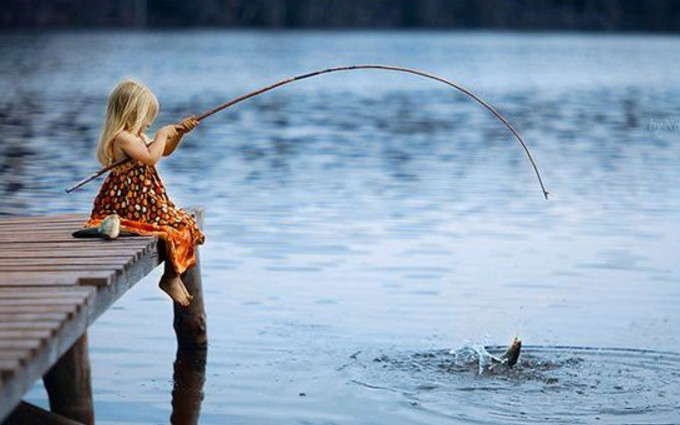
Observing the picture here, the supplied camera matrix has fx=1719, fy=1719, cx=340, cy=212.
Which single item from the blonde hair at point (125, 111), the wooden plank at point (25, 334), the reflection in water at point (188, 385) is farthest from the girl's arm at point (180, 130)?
the wooden plank at point (25, 334)

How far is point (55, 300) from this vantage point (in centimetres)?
615

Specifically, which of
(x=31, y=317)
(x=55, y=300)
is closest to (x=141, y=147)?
(x=55, y=300)

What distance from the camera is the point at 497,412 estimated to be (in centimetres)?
789

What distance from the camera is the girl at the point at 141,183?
26.5 ft

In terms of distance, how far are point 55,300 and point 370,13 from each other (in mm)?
125601

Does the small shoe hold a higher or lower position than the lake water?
higher

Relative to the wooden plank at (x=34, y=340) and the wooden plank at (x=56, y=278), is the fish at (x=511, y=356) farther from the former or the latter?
the wooden plank at (x=34, y=340)

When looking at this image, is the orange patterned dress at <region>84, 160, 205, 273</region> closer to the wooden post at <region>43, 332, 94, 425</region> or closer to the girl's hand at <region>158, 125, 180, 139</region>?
the girl's hand at <region>158, 125, 180, 139</region>

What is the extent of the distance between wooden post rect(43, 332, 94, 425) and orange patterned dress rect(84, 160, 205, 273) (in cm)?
93

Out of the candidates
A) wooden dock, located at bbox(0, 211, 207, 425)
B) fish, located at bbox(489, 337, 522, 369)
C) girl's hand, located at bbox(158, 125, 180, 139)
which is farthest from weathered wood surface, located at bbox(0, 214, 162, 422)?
fish, located at bbox(489, 337, 522, 369)

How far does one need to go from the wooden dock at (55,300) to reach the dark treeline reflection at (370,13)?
361 ft

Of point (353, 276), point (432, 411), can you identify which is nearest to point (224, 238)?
point (353, 276)

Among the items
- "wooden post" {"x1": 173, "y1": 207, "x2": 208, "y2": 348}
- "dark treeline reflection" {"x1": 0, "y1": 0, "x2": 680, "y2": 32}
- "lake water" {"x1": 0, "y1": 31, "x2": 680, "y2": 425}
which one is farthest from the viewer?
"dark treeline reflection" {"x1": 0, "y1": 0, "x2": 680, "y2": 32}

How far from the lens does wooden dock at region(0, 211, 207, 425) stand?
212 inches
